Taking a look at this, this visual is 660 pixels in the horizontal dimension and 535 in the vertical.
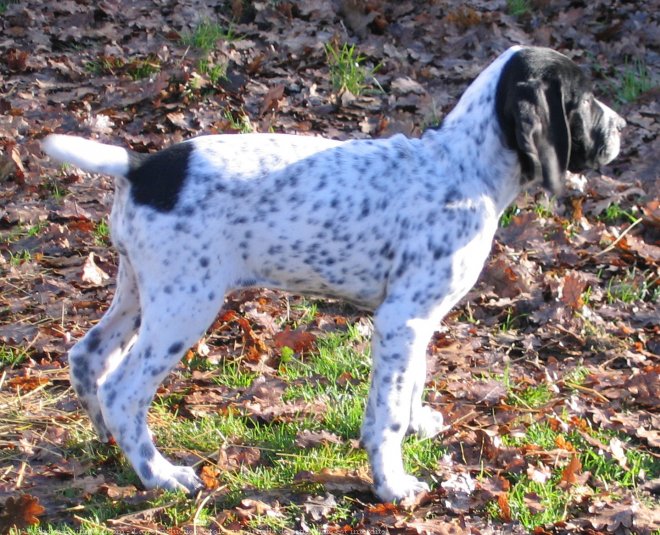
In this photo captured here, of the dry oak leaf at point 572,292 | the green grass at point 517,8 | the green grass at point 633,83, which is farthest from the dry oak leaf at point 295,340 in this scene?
the green grass at point 517,8

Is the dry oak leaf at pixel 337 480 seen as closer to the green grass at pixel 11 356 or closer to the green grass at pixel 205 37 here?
the green grass at pixel 11 356

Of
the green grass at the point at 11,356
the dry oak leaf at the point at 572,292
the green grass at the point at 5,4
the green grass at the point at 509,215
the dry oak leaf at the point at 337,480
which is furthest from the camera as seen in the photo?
the green grass at the point at 5,4

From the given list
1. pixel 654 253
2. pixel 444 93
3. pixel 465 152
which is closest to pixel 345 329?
pixel 465 152

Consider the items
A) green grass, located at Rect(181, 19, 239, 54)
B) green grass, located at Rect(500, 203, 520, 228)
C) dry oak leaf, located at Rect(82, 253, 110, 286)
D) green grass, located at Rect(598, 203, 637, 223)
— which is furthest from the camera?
green grass, located at Rect(181, 19, 239, 54)

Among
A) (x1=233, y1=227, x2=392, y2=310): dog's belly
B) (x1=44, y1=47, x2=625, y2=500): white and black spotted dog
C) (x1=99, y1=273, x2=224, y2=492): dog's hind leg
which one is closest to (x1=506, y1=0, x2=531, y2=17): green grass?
(x1=44, y1=47, x2=625, y2=500): white and black spotted dog

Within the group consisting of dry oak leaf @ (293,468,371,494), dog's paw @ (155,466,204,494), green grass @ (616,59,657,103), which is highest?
green grass @ (616,59,657,103)

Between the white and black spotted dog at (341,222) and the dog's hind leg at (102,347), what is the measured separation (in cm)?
15

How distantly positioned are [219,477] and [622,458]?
164 cm

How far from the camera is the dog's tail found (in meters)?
3.80

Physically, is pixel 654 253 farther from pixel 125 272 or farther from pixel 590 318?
pixel 125 272

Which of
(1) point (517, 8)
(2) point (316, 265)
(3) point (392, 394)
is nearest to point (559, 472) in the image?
(3) point (392, 394)

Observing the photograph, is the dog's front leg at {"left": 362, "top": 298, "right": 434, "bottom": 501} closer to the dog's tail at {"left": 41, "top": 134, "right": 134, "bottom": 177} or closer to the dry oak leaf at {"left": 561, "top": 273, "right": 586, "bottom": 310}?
the dog's tail at {"left": 41, "top": 134, "right": 134, "bottom": 177}

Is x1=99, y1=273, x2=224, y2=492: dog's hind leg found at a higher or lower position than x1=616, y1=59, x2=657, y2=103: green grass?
lower

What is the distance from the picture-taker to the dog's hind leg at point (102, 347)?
429cm
